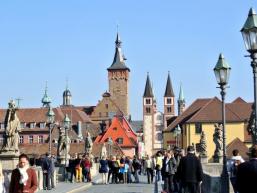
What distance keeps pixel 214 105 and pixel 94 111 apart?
70.1 m

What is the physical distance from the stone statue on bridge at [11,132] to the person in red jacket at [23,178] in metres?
13.8

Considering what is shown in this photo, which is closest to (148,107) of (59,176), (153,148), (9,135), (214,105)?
(153,148)

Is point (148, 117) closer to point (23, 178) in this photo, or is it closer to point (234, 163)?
point (234, 163)

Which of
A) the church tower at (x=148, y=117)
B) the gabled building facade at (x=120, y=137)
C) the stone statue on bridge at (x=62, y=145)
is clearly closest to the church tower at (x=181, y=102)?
the church tower at (x=148, y=117)

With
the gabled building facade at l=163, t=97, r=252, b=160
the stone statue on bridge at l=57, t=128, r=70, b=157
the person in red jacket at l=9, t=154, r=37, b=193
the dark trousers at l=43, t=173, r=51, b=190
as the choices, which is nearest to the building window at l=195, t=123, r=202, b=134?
the gabled building facade at l=163, t=97, r=252, b=160

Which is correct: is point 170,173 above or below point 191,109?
below

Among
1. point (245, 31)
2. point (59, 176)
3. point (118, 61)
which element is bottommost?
point (59, 176)

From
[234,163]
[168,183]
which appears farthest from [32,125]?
[234,163]

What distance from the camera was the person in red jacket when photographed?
11.6m

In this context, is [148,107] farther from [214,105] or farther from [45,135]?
[214,105]

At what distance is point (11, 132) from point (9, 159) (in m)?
1.08

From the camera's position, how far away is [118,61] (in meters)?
171

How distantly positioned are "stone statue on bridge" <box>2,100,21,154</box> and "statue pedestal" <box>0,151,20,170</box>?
0.20 m

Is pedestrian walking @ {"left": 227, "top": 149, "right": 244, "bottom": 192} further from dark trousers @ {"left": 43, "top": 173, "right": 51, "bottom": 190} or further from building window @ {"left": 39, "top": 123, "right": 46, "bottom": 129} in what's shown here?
building window @ {"left": 39, "top": 123, "right": 46, "bottom": 129}
